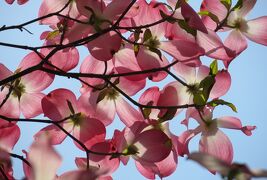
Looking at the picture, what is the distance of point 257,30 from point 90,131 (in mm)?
339

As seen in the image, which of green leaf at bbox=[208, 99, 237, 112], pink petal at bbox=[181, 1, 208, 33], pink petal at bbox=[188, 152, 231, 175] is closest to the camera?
pink petal at bbox=[188, 152, 231, 175]

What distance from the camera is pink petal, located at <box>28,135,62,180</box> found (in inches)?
11.8

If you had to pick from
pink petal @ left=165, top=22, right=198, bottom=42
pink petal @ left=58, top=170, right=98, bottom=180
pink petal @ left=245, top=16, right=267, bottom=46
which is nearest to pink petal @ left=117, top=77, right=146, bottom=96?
pink petal @ left=165, top=22, right=198, bottom=42

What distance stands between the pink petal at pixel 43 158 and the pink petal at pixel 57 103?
0.37 m

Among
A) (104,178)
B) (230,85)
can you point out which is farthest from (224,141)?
(104,178)

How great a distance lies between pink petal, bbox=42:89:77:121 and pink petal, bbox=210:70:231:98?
0.85 ft

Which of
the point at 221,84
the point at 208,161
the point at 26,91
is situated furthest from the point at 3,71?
the point at 208,161

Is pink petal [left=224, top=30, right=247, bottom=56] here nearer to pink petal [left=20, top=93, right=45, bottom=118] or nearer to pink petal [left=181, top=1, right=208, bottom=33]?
pink petal [left=181, top=1, right=208, bottom=33]

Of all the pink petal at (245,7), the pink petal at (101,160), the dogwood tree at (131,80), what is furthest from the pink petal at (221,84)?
the pink petal at (101,160)

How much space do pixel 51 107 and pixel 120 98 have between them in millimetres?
137

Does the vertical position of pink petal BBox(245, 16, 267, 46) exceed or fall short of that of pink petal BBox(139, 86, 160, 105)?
it exceeds it

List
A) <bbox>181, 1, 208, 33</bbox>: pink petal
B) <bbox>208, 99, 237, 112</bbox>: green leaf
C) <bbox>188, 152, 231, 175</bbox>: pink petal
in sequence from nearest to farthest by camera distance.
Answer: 1. <bbox>188, 152, 231, 175</bbox>: pink petal
2. <bbox>181, 1, 208, 33</bbox>: pink petal
3. <bbox>208, 99, 237, 112</bbox>: green leaf

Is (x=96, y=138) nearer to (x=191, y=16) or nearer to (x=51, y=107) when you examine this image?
(x=51, y=107)

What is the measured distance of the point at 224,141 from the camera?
0.70 m
